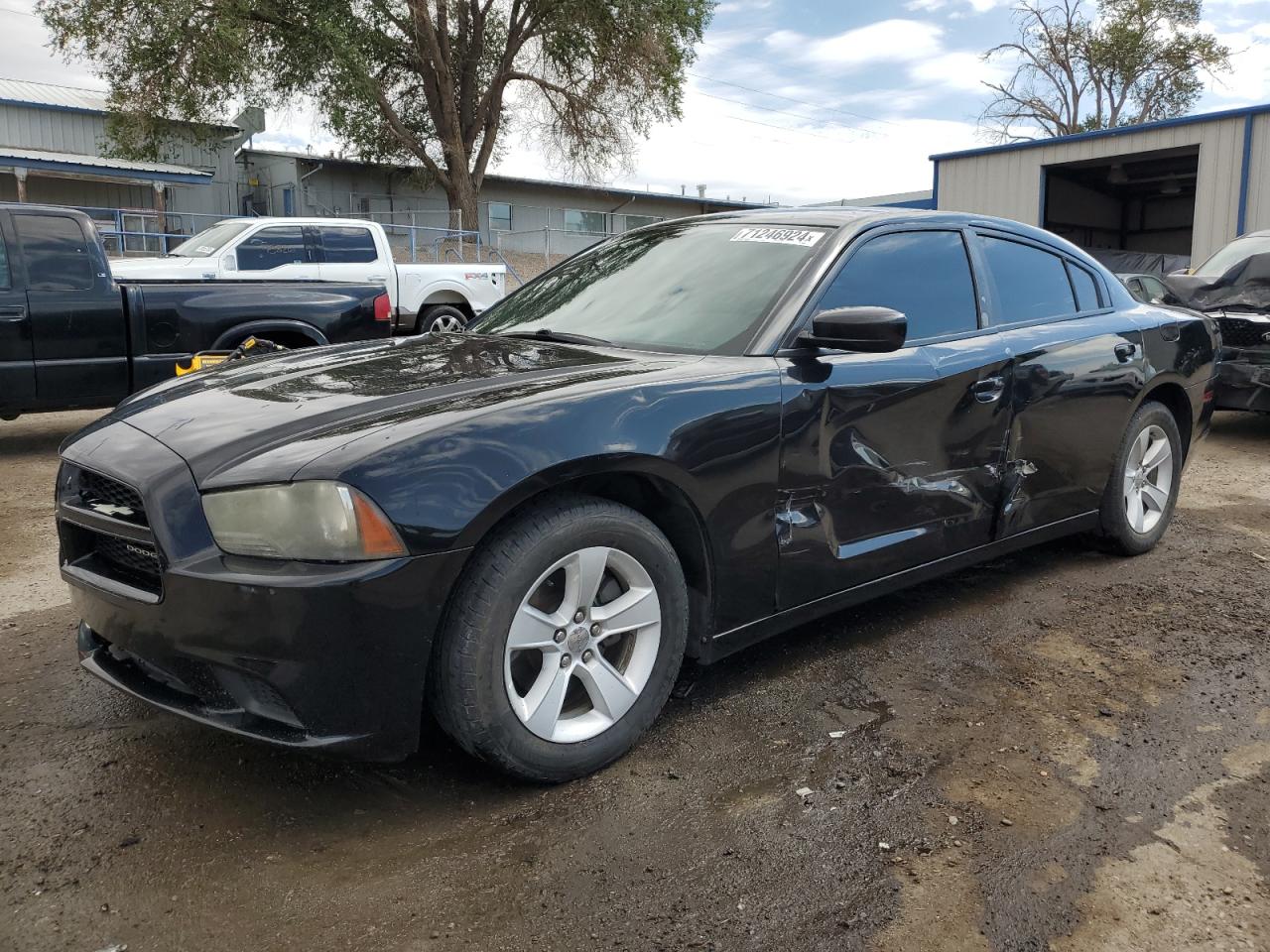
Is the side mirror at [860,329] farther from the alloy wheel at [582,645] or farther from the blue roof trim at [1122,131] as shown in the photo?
the blue roof trim at [1122,131]

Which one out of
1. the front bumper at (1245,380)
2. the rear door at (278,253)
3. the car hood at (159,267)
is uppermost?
the rear door at (278,253)

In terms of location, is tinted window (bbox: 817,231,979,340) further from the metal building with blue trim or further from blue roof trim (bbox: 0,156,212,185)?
blue roof trim (bbox: 0,156,212,185)

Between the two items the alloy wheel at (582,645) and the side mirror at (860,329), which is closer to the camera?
the alloy wheel at (582,645)

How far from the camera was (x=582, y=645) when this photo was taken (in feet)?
8.64

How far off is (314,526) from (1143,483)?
3969 millimetres

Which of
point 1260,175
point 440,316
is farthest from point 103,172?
point 1260,175

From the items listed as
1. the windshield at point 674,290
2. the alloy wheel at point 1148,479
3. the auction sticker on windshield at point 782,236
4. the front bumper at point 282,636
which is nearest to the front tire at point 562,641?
the front bumper at point 282,636

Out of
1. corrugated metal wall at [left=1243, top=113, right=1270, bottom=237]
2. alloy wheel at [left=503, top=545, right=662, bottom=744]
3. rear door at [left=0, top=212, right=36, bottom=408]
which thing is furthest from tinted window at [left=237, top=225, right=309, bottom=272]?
corrugated metal wall at [left=1243, top=113, right=1270, bottom=237]

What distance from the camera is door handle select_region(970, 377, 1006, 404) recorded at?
365 cm

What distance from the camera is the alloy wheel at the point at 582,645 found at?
8.33 feet

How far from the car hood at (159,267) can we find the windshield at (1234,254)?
9597mm

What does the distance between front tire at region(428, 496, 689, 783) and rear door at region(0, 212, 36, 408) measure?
5950 millimetres

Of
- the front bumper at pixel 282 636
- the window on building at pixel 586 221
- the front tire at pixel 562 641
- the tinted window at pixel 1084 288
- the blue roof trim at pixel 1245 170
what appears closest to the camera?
the front bumper at pixel 282 636

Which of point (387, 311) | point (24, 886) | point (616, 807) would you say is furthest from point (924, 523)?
point (387, 311)
